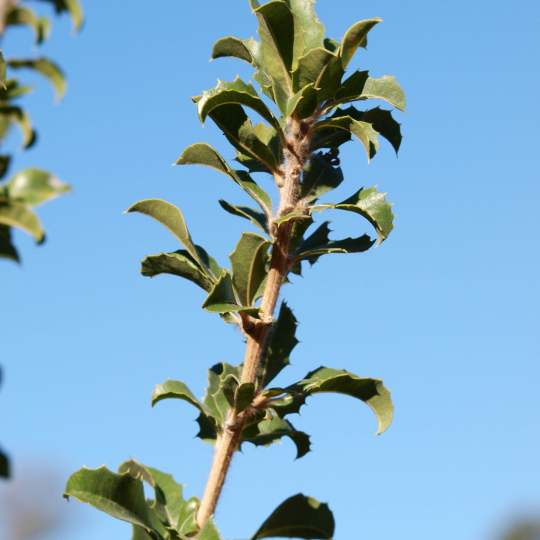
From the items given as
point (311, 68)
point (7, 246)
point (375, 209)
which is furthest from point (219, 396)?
point (7, 246)

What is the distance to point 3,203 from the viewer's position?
2.02m

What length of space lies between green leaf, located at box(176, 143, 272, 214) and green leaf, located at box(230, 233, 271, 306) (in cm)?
24

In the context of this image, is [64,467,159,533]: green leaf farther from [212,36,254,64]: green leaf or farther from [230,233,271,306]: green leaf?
[212,36,254,64]: green leaf

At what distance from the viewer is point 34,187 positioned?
2016 millimetres

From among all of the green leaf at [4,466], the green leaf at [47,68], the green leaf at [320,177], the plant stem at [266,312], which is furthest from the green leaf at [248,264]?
the green leaf at [4,466]

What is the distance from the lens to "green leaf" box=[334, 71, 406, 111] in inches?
144

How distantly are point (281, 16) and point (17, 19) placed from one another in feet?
4.95

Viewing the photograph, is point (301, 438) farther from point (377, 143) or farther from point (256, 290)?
point (377, 143)

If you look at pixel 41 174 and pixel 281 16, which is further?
pixel 281 16

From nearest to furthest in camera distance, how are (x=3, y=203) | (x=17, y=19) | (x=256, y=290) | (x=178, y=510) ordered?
(x=3, y=203)
(x=17, y=19)
(x=178, y=510)
(x=256, y=290)

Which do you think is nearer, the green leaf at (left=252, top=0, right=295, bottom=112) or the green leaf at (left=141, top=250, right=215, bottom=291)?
the green leaf at (left=141, top=250, right=215, bottom=291)

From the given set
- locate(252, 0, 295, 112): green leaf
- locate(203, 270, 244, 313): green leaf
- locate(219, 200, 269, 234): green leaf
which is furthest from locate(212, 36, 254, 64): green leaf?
locate(203, 270, 244, 313): green leaf

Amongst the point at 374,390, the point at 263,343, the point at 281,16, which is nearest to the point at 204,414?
the point at 263,343

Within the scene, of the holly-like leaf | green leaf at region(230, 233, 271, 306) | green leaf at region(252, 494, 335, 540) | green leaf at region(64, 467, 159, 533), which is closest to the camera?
the holly-like leaf
